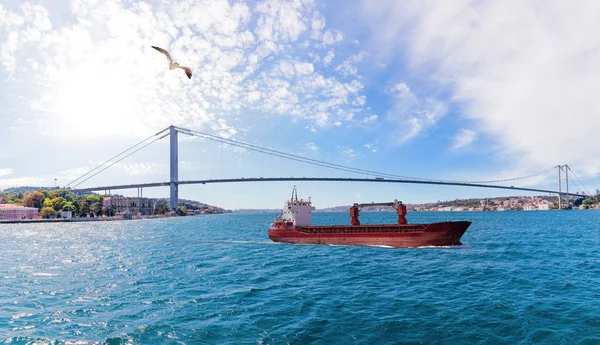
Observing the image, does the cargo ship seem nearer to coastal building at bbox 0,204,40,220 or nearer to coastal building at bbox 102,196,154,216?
coastal building at bbox 0,204,40,220

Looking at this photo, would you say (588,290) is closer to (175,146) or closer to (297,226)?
(297,226)

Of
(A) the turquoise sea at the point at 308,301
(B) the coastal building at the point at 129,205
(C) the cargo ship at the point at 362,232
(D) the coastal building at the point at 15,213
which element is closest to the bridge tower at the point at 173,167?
(B) the coastal building at the point at 129,205

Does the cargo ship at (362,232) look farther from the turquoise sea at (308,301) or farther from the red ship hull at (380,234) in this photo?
the turquoise sea at (308,301)

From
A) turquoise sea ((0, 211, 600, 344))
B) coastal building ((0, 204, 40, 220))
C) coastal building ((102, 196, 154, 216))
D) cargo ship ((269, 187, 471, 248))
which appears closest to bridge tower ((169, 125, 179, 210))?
coastal building ((102, 196, 154, 216))

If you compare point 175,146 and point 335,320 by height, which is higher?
point 175,146

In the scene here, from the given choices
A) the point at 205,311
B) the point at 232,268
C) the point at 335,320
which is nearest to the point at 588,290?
the point at 335,320

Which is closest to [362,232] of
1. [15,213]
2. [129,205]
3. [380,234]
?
[380,234]
